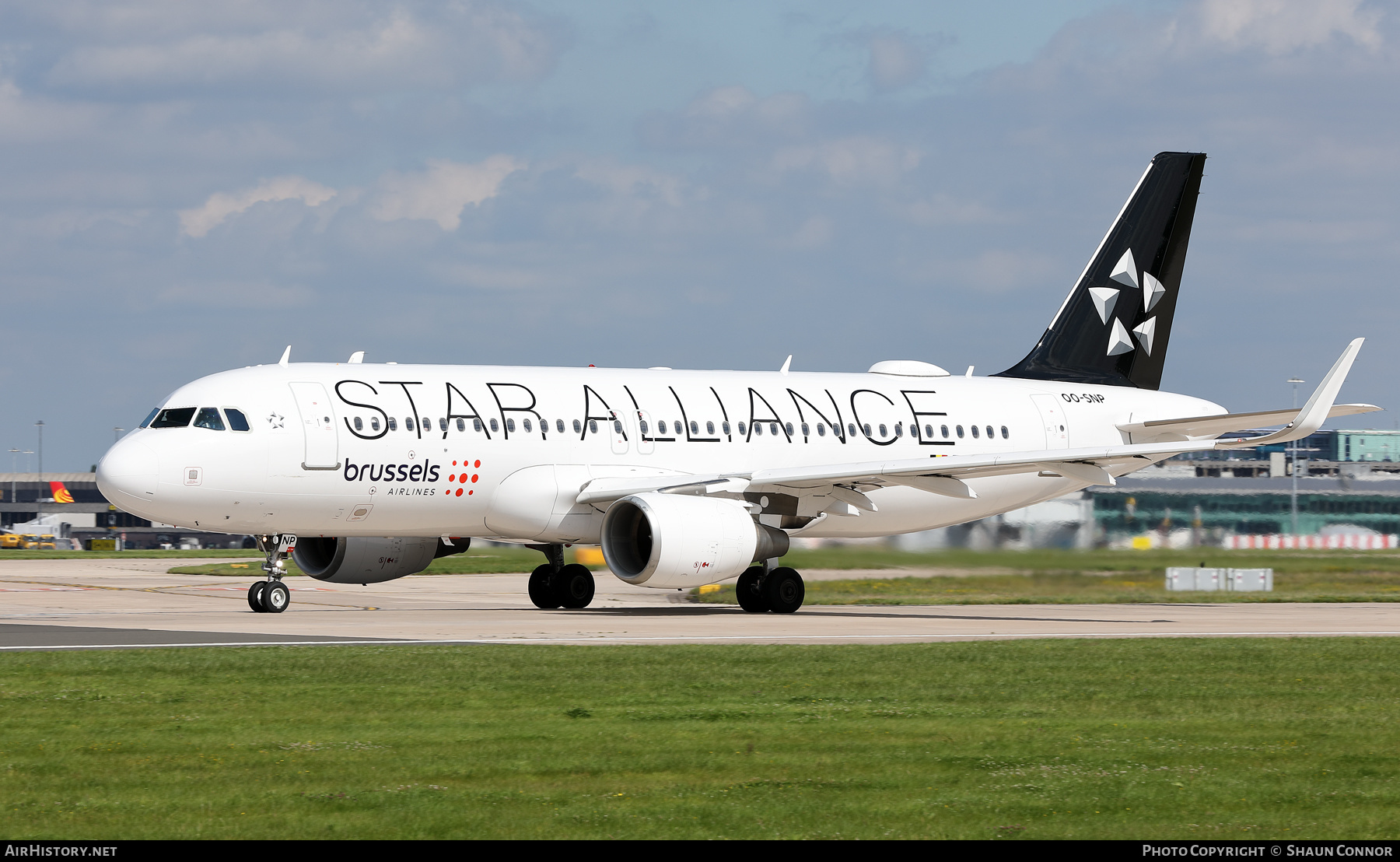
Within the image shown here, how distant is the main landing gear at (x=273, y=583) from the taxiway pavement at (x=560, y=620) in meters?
0.24

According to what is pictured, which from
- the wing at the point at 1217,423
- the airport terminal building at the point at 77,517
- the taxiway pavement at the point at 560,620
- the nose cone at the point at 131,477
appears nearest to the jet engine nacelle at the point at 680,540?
the taxiway pavement at the point at 560,620

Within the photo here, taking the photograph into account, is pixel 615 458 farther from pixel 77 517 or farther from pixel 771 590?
pixel 77 517

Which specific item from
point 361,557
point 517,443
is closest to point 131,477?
point 361,557

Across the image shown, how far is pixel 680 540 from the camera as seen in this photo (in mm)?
27516

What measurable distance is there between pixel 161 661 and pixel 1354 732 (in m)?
12.0

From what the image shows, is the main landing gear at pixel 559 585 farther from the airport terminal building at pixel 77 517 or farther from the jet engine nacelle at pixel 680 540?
the airport terminal building at pixel 77 517

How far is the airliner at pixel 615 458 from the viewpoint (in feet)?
90.2

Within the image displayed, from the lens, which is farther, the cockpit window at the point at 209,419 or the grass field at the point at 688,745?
the cockpit window at the point at 209,419

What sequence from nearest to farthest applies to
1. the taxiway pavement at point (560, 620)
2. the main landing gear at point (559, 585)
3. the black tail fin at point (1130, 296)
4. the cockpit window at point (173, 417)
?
the taxiway pavement at point (560, 620) → the cockpit window at point (173, 417) → the main landing gear at point (559, 585) → the black tail fin at point (1130, 296)

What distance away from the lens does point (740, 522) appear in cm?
2841

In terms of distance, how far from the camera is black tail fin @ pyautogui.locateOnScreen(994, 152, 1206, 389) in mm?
37719

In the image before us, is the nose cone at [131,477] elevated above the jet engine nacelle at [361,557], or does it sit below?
above

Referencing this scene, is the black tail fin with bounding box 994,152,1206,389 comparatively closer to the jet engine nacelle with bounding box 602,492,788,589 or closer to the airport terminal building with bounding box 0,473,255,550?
the jet engine nacelle with bounding box 602,492,788,589

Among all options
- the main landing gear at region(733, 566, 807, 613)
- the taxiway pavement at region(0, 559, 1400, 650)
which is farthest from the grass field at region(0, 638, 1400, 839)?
the main landing gear at region(733, 566, 807, 613)
